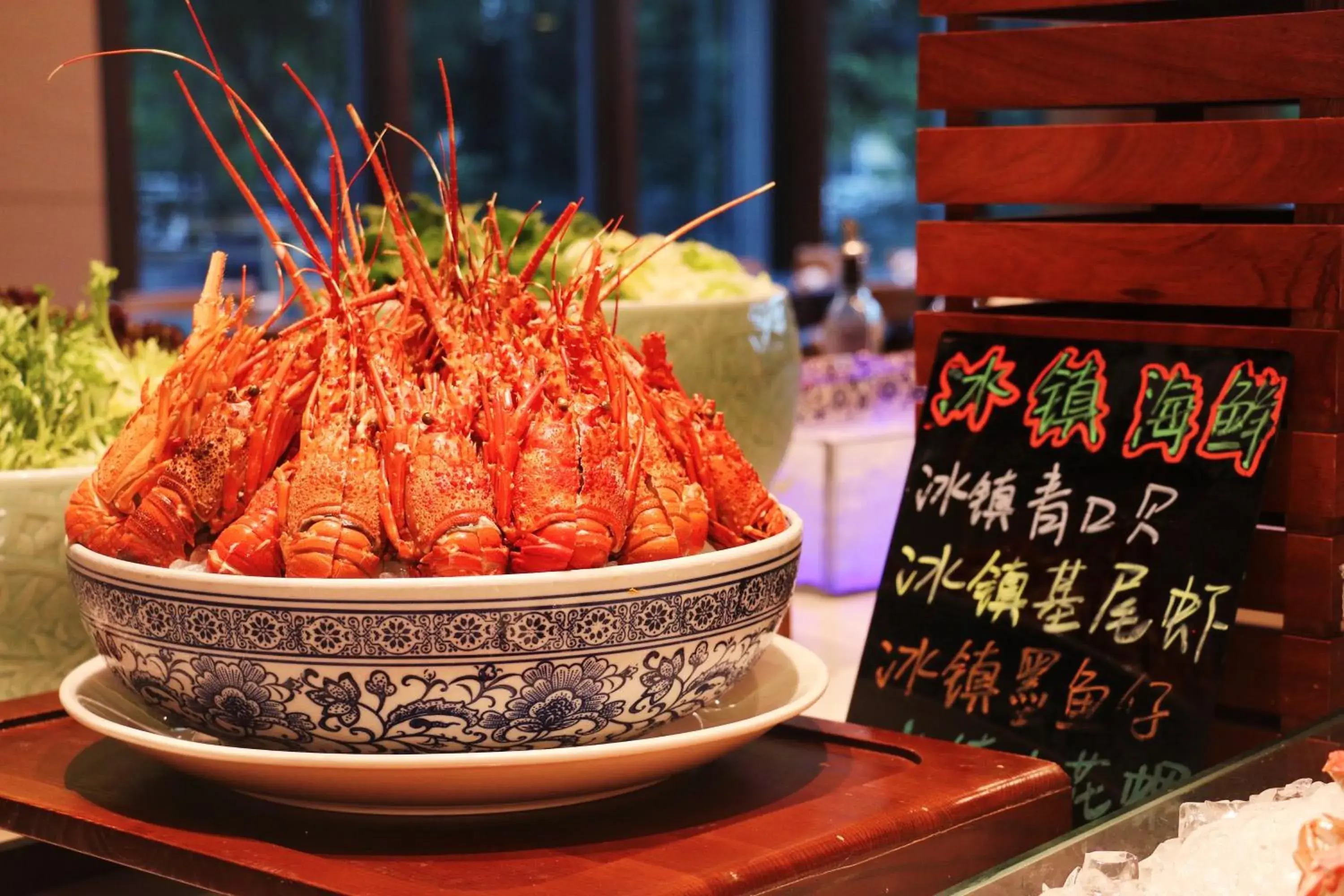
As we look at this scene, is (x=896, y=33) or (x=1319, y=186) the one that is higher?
(x=896, y=33)

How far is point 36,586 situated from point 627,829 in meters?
0.64

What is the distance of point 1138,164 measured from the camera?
1458mm

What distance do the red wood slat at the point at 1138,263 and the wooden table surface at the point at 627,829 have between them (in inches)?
19.2

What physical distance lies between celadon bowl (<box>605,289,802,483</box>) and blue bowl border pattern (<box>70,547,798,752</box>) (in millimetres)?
739

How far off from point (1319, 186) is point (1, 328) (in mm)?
1235

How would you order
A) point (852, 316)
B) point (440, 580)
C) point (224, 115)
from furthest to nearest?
point (224, 115), point (852, 316), point (440, 580)

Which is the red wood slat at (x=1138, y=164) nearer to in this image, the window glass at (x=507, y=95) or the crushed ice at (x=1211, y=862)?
the crushed ice at (x=1211, y=862)

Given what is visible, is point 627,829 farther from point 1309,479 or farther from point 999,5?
point 999,5

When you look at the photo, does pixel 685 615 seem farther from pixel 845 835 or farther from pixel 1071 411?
pixel 1071 411

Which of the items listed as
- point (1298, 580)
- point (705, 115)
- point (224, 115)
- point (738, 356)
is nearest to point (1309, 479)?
point (1298, 580)

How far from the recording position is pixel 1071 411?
1490 millimetres

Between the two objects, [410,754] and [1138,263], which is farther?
[1138,263]

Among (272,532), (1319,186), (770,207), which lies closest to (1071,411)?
(1319,186)

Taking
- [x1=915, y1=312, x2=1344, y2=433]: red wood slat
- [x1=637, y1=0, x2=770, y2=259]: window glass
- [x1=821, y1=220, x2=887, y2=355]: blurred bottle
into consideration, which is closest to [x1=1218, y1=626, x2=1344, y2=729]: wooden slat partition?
[x1=915, y1=312, x2=1344, y2=433]: red wood slat
